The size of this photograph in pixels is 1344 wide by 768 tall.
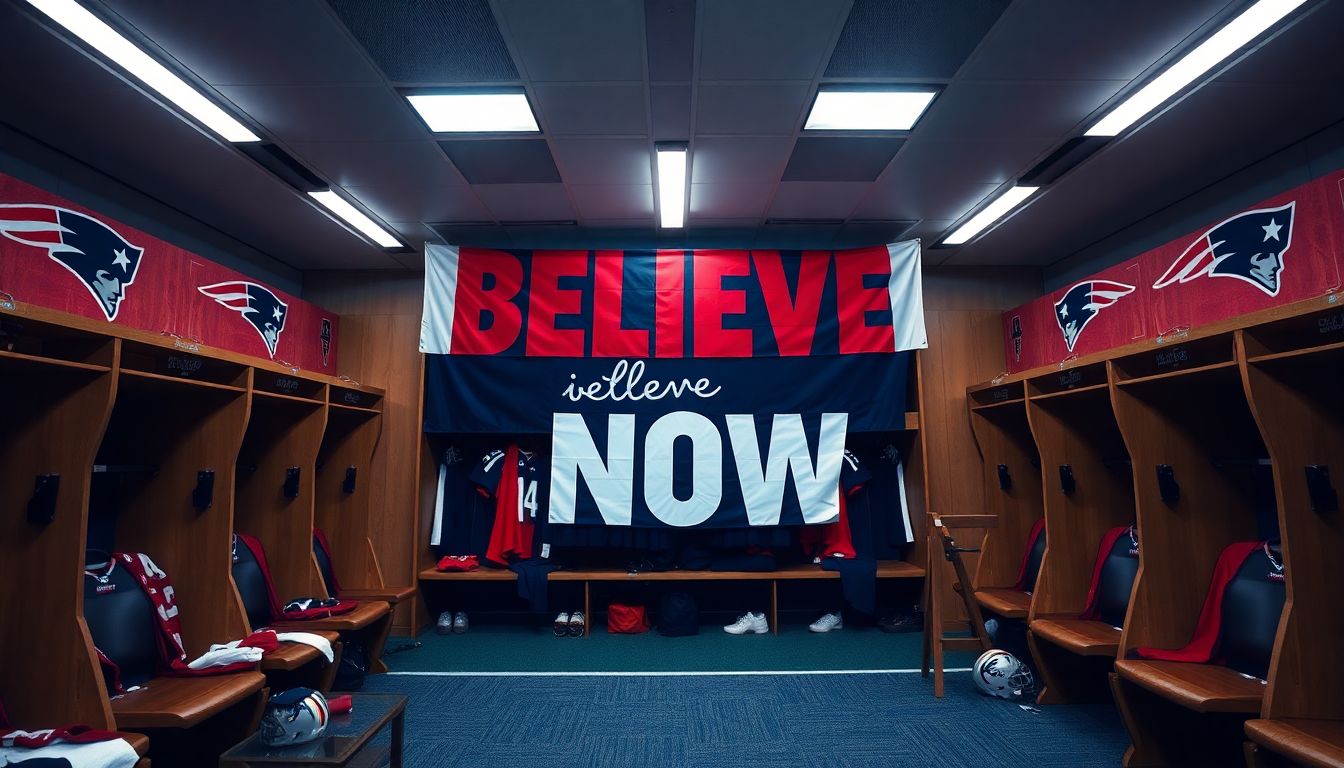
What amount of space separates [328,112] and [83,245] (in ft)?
3.97

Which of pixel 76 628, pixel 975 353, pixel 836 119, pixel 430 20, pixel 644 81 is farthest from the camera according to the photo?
pixel 975 353

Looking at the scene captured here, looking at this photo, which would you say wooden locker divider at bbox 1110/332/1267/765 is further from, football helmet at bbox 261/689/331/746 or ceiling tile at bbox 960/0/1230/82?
football helmet at bbox 261/689/331/746

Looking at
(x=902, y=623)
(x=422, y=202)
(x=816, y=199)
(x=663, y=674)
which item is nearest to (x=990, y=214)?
(x=816, y=199)

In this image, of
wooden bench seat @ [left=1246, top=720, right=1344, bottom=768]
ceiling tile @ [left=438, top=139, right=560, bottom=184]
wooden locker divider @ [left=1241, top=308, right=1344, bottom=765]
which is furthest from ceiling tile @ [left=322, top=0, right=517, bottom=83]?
wooden bench seat @ [left=1246, top=720, right=1344, bottom=768]

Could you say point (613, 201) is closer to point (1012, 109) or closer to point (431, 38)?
point (431, 38)

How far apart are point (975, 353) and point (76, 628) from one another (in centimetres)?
495

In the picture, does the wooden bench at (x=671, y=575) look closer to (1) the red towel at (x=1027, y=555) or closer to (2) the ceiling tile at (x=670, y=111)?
(1) the red towel at (x=1027, y=555)

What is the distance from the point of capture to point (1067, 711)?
2770mm

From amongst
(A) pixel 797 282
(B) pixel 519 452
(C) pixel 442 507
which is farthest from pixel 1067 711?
(C) pixel 442 507

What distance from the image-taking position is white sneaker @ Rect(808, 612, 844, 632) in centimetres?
390

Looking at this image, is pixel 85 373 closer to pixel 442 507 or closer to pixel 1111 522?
pixel 442 507

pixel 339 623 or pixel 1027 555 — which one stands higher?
pixel 1027 555

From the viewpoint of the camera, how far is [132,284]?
2.80 m

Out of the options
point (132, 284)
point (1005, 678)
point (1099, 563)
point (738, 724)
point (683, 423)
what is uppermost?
point (132, 284)
